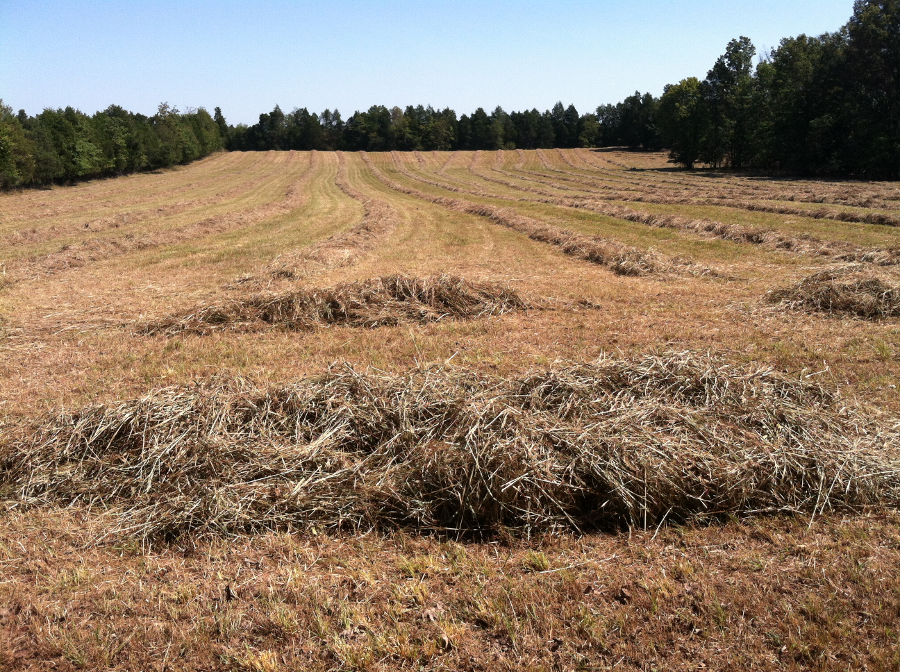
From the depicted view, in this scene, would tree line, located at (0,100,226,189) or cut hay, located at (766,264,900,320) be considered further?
tree line, located at (0,100,226,189)

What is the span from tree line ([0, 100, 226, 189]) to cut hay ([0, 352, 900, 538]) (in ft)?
164

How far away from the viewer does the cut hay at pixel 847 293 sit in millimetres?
8500

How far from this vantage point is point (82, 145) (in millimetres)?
49219

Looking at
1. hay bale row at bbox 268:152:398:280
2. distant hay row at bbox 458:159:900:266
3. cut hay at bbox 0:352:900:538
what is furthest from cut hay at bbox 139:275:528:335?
distant hay row at bbox 458:159:900:266

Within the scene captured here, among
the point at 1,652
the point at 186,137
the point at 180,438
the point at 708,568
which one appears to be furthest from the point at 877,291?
the point at 186,137

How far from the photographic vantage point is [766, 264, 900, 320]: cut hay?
850cm

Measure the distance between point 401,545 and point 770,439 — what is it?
329 centimetres

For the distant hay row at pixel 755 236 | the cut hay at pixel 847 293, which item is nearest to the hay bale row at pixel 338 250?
the cut hay at pixel 847 293

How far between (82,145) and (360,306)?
184ft

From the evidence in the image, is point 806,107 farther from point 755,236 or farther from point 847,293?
point 847,293

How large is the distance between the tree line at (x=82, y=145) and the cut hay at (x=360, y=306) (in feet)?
150

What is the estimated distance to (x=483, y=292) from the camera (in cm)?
987

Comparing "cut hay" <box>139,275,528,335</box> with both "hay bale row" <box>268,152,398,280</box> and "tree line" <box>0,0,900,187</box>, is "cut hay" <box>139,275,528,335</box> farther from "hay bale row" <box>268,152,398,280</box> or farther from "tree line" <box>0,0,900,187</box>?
"tree line" <box>0,0,900,187</box>

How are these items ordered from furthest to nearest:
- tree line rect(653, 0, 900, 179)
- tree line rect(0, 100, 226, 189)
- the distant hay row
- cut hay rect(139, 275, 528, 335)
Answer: tree line rect(0, 100, 226, 189), tree line rect(653, 0, 900, 179), the distant hay row, cut hay rect(139, 275, 528, 335)
